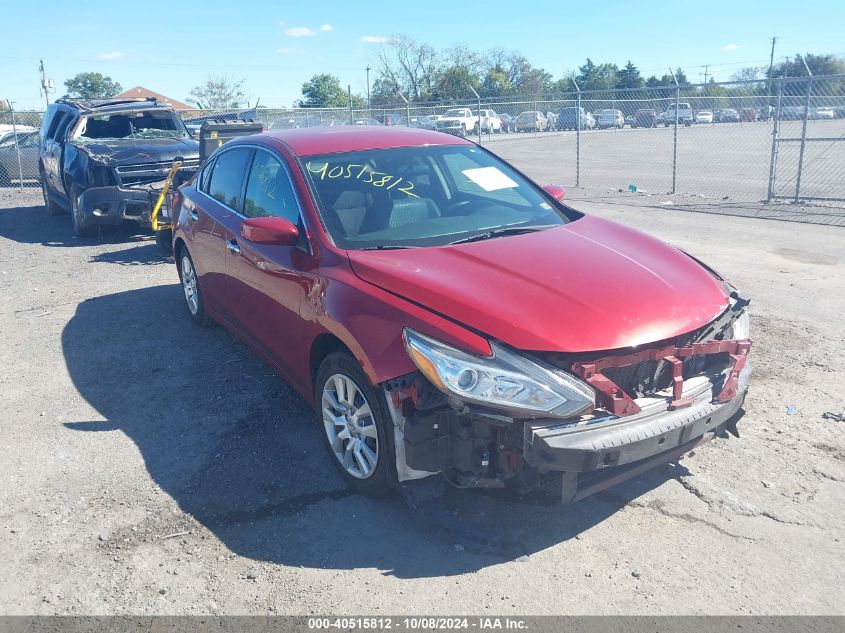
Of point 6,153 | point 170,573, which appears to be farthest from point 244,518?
point 6,153

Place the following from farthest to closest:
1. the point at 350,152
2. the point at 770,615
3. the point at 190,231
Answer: the point at 190,231 → the point at 350,152 → the point at 770,615

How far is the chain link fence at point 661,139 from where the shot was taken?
48.0 ft

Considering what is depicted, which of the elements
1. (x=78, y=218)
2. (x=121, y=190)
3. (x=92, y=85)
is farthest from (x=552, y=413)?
(x=92, y=85)

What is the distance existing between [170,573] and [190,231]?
11.5 ft

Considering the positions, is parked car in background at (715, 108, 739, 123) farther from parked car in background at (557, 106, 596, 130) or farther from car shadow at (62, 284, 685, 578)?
car shadow at (62, 284, 685, 578)

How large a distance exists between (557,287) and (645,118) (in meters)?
21.2

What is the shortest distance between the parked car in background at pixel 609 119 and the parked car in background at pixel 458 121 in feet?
16.0

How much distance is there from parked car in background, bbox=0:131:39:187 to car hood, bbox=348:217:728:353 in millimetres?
18663

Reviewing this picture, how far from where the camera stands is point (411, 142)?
4848 mm

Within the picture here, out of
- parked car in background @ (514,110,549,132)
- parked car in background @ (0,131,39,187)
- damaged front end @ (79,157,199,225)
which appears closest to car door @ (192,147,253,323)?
damaged front end @ (79,157,199,225)

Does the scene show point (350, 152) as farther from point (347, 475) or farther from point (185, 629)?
point (185, 629)

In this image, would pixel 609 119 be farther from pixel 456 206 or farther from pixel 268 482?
pixel 268 482

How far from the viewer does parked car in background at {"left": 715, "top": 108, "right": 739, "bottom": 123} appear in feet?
67.6

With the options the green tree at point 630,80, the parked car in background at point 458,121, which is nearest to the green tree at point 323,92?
the green tree at point 630,80
